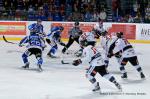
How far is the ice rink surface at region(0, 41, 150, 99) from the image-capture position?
35.2 ft

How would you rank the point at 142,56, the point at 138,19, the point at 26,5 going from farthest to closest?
the point at 26,5 → the point at 138,19 → the point at 142,56

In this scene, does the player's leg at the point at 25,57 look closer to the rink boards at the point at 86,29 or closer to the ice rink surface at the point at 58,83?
the ice rink surface at the point at 58,83

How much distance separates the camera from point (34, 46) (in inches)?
543

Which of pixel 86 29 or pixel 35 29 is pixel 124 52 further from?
pixel 86 29

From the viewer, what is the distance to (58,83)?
1230cm

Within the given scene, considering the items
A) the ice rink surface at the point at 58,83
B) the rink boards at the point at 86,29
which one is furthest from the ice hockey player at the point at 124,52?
the rink boards at the point at 86,29

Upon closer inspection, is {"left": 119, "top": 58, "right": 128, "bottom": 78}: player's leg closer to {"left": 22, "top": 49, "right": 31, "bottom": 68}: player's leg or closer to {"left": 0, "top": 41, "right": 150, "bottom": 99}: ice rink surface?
{"left": 0, "top": 41, "right": 150, "bottom": 99}: ice rink surface

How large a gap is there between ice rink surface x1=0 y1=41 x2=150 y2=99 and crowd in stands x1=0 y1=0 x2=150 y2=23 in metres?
6.48

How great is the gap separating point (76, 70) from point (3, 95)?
4.30 m

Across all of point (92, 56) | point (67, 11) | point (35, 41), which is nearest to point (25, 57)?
point (35, 41)

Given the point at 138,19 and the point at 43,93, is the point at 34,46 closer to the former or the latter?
the point at 43,93

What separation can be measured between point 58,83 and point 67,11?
39.0ft

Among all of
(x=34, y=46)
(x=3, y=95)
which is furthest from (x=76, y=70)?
(x=3, y=95)

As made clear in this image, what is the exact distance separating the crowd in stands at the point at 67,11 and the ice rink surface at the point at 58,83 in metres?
6.48
